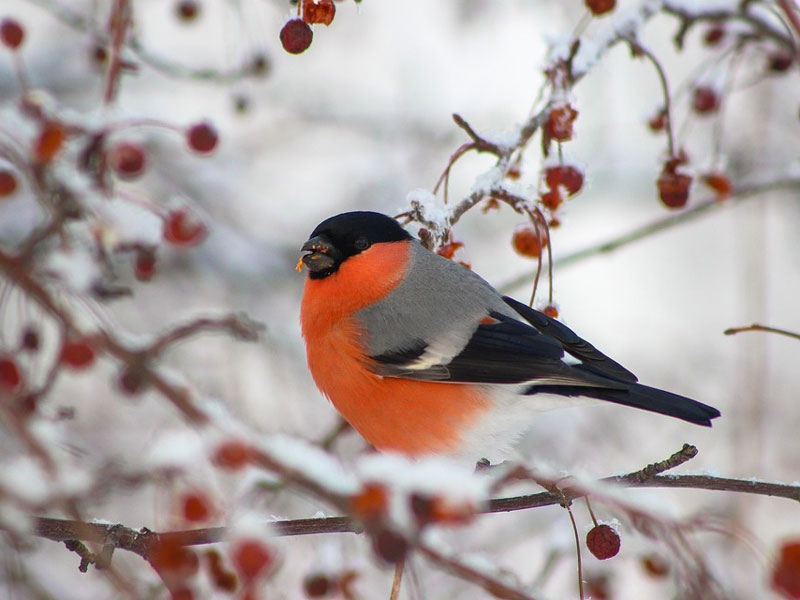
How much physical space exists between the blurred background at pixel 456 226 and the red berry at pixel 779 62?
7 cm

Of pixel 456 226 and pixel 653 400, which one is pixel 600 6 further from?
pixel 456 226

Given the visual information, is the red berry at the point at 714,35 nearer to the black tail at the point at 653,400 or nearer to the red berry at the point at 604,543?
the black tail at the point at 653,400

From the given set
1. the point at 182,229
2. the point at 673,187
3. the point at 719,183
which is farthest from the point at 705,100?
the point at 182,229

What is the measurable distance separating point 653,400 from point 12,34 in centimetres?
166

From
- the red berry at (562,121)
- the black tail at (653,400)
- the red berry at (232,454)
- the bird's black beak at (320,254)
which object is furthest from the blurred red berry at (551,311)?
the red berry at (232,454)

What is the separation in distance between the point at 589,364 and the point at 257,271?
8.27 feet

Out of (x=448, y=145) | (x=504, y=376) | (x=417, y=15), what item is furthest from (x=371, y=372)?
A: (x=417, y=15)

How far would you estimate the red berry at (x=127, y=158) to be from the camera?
6.10ft

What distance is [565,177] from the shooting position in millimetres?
2240

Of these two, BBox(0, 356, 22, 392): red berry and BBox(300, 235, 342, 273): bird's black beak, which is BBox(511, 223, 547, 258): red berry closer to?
BBox(300, 235, 342, 273): bird's black beak

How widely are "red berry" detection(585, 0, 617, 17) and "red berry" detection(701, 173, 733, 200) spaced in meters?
0.66

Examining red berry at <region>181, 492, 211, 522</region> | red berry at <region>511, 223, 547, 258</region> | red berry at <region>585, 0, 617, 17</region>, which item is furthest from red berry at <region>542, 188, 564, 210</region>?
red berry at <region>181, 492, 211, 522</region>

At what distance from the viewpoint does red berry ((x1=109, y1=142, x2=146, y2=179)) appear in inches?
73.2

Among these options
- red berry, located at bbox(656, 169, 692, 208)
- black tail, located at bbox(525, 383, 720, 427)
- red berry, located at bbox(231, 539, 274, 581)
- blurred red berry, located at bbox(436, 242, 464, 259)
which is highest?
red berry, located at bbox(656, 169, 692, 208)
